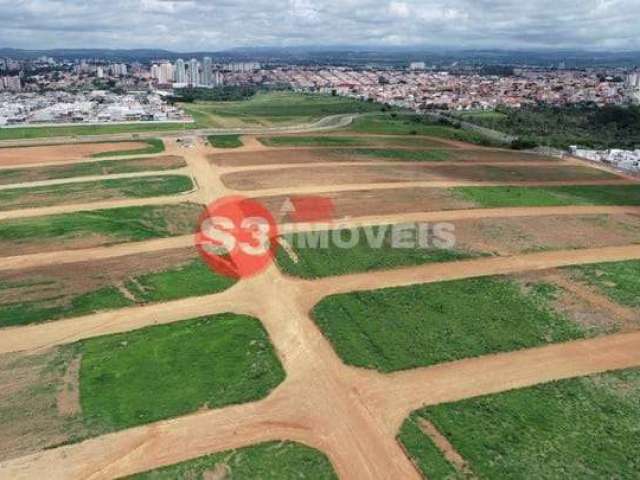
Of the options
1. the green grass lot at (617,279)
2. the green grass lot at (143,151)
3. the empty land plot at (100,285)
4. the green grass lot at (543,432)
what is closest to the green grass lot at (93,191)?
the green grass lot at (143,151)

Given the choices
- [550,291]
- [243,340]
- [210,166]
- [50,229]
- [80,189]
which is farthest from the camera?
[210,166]

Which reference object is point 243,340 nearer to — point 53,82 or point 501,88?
point 501,88

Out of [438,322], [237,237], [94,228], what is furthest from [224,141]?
[438,322]

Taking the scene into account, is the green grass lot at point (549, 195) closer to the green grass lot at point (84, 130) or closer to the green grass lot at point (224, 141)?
the green grass lot at point (224, 141)

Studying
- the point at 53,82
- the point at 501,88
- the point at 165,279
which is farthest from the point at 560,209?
the point at 53,82

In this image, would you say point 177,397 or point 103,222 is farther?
point 103,222

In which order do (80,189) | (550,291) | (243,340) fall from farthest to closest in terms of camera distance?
(80,189) < (550,291) < (243,340)
